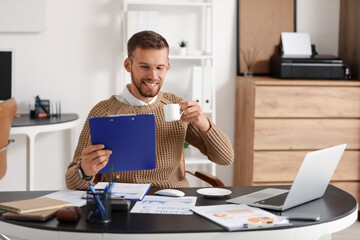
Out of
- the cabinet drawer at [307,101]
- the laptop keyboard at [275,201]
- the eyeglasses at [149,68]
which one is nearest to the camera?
the laptop keyboard at [275,201]

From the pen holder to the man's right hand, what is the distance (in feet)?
0.94

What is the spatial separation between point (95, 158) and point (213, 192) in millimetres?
453

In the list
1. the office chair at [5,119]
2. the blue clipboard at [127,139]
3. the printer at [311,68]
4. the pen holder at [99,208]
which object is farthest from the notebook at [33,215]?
the printer at [311,68]

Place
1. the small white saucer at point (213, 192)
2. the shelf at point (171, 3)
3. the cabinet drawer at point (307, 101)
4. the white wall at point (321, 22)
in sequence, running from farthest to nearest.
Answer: the white wall at point (321, 22) < the shelf at point (171, 3) < the cabinet drawer at point (307, 101) < the small white saucer at point (213, 192)

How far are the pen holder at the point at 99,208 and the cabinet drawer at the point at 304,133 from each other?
2.30 meters

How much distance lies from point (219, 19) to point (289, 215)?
273 centimetres

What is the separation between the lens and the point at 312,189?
6.14ft

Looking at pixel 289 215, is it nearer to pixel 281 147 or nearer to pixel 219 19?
pixel 281 147

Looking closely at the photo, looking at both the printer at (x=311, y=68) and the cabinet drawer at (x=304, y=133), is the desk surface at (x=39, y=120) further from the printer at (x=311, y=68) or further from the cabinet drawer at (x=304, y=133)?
the printer at (x=311, y=68)

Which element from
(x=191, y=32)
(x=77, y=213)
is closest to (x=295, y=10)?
(x=191, y=32)

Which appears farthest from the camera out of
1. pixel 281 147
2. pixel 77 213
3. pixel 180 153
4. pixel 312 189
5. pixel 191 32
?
pixel 191 32

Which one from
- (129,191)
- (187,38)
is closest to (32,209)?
(129,191)

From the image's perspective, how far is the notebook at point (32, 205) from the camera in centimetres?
168

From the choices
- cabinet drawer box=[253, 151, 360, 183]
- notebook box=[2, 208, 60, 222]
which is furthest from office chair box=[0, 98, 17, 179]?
cabinet drawer box=[253, 151, 360, 183]
